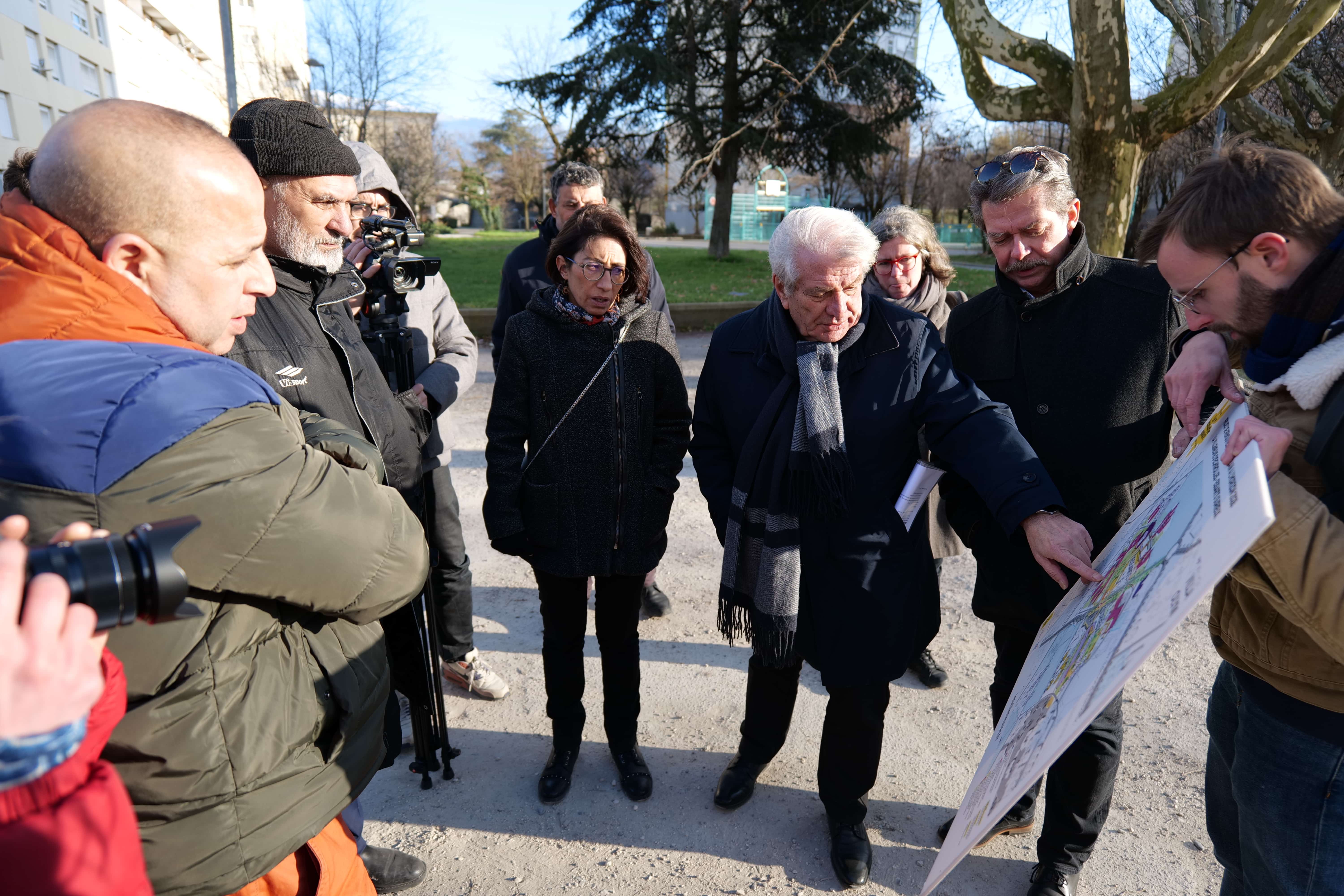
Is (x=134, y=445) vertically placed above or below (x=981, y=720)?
above

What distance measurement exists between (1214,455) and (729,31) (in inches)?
900

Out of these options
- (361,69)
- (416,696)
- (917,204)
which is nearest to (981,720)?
(416,696)

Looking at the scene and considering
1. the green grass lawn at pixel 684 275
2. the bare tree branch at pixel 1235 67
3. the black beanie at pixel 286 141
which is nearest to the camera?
the black beanie at pixel 286 141

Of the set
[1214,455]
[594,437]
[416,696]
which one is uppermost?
[1214,455]

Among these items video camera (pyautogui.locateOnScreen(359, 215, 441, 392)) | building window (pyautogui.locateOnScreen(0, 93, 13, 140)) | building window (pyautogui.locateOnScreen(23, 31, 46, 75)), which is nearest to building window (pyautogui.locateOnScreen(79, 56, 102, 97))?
building window (pyautogui.locateOnScreen(23, 31, 46, 75))

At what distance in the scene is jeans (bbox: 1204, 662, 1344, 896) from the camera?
1463mm

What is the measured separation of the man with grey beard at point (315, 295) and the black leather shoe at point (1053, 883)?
6.68ft

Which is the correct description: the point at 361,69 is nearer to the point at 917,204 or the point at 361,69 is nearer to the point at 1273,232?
the point at 917,204

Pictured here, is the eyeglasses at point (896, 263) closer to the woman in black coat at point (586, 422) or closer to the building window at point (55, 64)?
the woman in black coat at point (586, 422)

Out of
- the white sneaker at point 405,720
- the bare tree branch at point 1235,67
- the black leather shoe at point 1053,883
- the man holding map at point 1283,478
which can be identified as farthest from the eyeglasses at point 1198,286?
the bare tree branch at point 1235,67

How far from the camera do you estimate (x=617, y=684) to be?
302 centimetres

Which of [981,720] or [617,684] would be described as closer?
[617,684]

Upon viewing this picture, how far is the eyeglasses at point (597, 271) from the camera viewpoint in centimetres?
275

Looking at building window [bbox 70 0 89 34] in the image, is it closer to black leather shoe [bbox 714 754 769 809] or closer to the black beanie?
the black beanie
